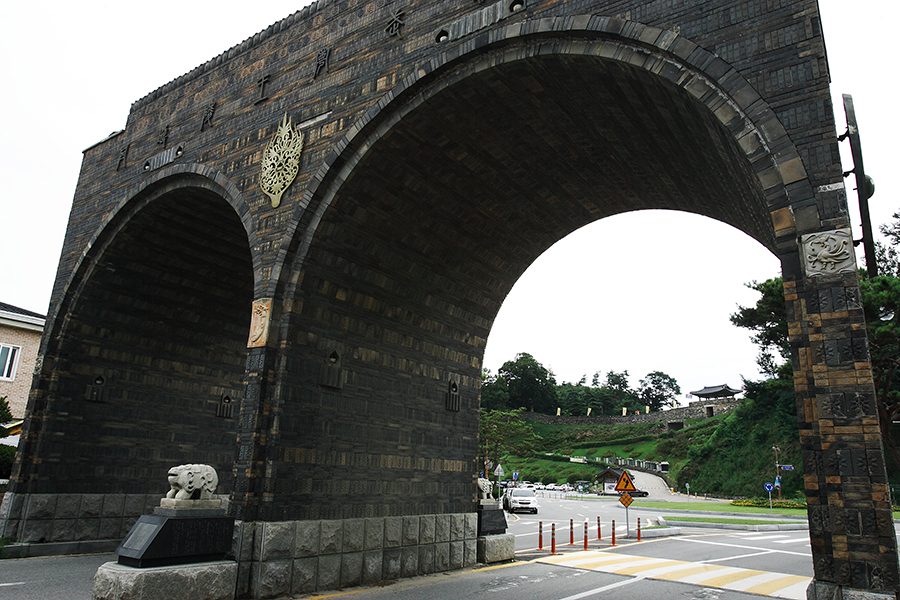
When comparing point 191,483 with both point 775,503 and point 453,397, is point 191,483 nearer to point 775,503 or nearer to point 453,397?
point 453,397

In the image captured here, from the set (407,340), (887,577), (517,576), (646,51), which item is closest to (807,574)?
(517,576)

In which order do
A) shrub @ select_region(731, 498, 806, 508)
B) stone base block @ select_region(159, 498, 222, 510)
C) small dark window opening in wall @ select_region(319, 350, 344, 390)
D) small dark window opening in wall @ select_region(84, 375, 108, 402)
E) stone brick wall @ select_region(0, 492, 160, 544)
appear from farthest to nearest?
shrub @ select_region(731, 498, 806, 508), small dark window opening in wall @ select_region(84, 375, 108, 402), stone brick wall @ select_region(0, 492, 160, 544), small dark window opening in wall @ select_region(319, 350, 344, 390), stone base block @ select_region(159, 498, 222, 510)

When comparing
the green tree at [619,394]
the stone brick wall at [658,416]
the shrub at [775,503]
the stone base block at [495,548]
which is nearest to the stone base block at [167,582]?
the stone base block at [495,548]

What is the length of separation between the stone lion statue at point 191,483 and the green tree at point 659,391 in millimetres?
92410

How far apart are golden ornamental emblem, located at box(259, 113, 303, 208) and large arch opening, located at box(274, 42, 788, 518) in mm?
937

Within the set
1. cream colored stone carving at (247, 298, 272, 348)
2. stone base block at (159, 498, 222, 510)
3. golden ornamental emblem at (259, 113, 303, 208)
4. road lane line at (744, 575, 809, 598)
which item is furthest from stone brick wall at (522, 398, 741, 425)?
stone base block at (159, 498, 222, 510)

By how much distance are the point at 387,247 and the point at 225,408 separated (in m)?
7.05

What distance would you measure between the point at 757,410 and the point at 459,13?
39.8 metres

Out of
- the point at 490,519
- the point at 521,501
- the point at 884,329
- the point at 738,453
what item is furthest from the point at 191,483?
the point at 738,453

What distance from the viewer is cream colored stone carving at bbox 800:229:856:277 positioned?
5.01 m

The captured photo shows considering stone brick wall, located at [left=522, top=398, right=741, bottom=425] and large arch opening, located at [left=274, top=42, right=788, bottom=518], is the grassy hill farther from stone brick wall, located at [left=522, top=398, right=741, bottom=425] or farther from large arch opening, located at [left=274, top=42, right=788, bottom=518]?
large arch opening, located at [left=274, top=42, right=788, bottom=518]

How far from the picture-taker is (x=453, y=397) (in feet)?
35.9

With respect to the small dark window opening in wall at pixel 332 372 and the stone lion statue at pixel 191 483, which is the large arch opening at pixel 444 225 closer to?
the small dark window opening in wall at pixel 332 372

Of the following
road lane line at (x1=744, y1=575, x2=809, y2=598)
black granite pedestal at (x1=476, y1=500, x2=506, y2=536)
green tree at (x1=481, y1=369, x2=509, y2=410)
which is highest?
green tree at (x1=481, y1=369, x2=509, y2=410)
